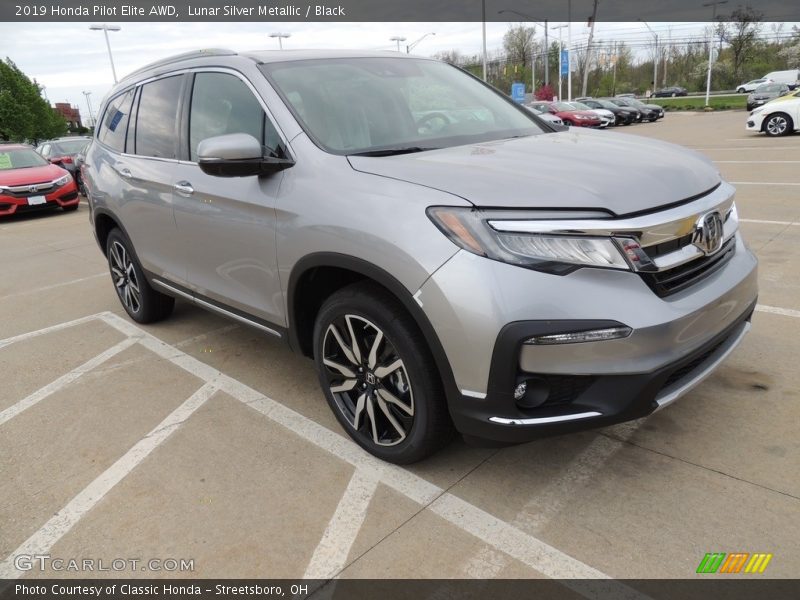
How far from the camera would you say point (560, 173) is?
2381 millimetres

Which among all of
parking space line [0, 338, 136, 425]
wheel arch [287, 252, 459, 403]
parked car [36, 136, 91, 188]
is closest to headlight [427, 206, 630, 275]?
wheel arch [287, 252, 459, 403]

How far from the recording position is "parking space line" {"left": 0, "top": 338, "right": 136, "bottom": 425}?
368cm

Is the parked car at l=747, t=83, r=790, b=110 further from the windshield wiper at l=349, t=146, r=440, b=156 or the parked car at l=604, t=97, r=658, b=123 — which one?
the windshield wiper at l=349, t=146, r=440, b=156

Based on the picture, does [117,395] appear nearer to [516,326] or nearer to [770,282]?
[516,326]

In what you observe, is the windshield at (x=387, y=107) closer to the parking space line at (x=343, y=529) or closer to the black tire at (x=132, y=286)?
the parking space line at (x=343, y=529)

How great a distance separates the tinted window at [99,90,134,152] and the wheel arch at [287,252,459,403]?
2.43 metres

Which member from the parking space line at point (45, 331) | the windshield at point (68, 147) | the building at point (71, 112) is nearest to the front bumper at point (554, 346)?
the parking space line at point (45, 331)

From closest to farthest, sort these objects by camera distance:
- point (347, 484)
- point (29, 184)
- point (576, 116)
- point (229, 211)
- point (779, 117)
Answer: point (347, 484)
point (229, 211)
point (29, 184)
point (779, 117)
point (576, 116)

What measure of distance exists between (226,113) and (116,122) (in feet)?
6.20

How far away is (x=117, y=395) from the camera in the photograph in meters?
3.79
